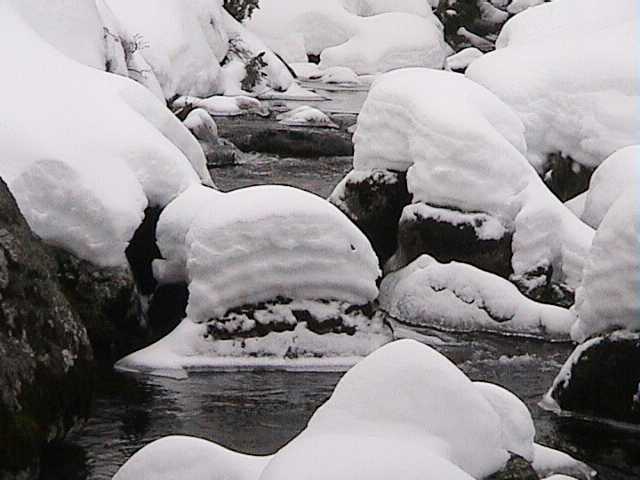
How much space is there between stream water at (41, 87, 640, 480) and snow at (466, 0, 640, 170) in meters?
4.47

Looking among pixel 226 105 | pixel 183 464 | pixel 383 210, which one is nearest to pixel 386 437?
pixel 183 464

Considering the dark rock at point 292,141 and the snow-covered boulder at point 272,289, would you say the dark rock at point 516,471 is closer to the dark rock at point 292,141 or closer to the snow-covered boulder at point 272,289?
the snow-covered boulder at point 272,289

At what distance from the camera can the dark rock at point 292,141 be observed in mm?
17766

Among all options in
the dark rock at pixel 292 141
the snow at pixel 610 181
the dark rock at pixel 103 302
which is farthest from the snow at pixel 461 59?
the dark rock at pixel 103 302

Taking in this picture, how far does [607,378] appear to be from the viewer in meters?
7.31

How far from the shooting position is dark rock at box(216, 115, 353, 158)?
17.8 meters

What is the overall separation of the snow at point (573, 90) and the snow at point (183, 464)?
854 centimetres

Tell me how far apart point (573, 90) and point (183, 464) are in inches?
371

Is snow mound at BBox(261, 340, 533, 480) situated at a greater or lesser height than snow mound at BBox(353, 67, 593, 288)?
greater

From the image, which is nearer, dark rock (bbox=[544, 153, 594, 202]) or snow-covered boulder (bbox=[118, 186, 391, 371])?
snow-covered boulder (bbox=[118, 186, 391, 371])

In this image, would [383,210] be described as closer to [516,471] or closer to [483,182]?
[483,182]

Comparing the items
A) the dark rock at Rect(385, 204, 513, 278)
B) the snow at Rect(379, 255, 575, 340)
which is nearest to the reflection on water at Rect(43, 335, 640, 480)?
the snow at Rect(379, 255, 575, 340)

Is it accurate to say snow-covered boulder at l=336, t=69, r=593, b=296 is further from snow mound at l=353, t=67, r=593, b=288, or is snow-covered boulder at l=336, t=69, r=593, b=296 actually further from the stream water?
the stream water

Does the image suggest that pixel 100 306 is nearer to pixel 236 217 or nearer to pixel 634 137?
pixel 236 217
